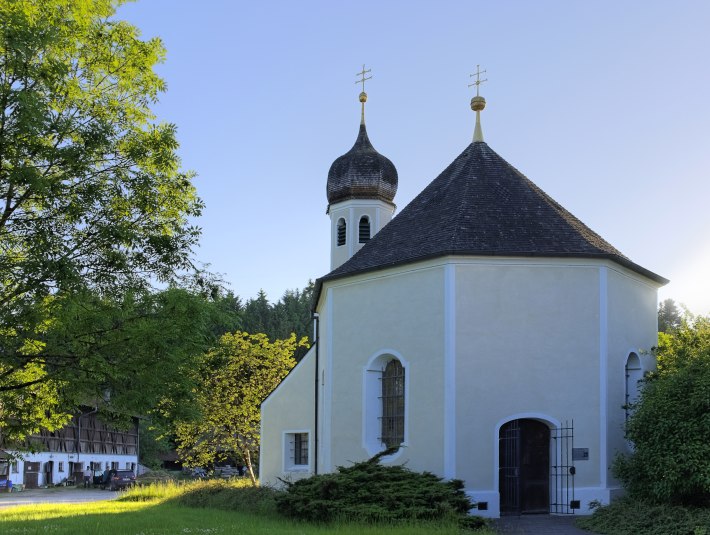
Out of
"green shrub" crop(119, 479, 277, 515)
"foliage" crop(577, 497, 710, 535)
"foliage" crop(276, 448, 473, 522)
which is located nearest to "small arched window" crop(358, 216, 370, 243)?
"green shrub" crop(119, 479, 277, 515)

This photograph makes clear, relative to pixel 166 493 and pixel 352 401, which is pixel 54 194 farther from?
pixel 166 493

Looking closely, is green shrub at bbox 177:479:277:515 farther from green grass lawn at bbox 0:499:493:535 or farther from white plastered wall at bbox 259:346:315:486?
white plastered wall at bbox 259:346:315:486

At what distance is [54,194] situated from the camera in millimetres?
10602

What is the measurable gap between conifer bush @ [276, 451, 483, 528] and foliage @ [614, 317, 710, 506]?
332 cm

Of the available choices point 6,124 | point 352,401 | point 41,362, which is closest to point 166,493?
point 352,401

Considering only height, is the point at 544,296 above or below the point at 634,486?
above

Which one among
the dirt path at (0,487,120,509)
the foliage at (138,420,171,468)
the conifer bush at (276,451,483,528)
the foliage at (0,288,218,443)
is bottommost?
the foliage at (138,420,171,468)

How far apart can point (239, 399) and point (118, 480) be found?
10.6m

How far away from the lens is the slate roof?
58.3 feet

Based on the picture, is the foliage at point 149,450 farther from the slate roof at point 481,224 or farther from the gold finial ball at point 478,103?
the gold finial ball at point 478,103

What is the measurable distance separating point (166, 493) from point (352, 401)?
361 inches

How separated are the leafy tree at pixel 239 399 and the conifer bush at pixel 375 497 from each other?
56.8 feet

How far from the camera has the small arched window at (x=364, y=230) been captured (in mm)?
28980

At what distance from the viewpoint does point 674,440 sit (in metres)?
14.6
